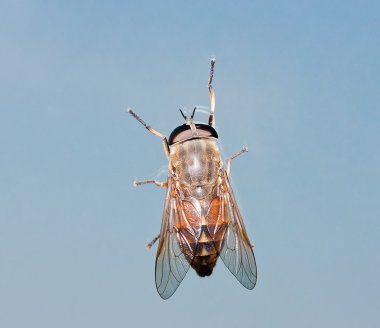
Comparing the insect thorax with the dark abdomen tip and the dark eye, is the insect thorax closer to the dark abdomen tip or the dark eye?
the dark eye

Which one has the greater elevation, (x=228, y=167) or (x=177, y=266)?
(x=228, y=167)

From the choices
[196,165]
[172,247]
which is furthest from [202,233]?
[196,165]

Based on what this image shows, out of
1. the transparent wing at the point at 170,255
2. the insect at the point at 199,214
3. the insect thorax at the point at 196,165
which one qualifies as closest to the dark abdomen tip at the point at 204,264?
the insect at the point at 199,214

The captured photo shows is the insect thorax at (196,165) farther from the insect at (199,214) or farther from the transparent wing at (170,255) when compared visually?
the transparent wing at (170,255)

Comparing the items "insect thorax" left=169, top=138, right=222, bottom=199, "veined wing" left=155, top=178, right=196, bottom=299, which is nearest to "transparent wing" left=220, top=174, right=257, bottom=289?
"insect thorax" left=169, top=138, right=222, bottom=199

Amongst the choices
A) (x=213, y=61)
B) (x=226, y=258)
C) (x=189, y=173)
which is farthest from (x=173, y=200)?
(x=213, y=61)

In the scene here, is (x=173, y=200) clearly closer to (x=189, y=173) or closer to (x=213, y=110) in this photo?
(x=189, y=173)
